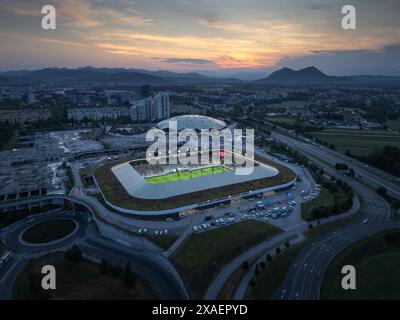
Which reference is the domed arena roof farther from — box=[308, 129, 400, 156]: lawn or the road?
the road

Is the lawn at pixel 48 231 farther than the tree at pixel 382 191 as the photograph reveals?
No

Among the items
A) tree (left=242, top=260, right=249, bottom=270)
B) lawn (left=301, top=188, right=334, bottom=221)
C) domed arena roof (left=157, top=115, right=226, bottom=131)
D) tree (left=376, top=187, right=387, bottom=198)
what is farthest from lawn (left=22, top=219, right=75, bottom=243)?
domed arena roof (left=157, top=115, right=226, bottom=131)

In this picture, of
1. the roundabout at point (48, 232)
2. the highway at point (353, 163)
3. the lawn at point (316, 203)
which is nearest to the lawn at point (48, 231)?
the roundabout at point (48, 232)

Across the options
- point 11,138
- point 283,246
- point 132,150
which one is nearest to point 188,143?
point 132,150

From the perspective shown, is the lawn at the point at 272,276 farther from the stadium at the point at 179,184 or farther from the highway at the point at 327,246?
the stadium at the point at 179,184

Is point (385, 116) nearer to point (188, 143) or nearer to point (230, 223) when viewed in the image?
point (188, 143)
